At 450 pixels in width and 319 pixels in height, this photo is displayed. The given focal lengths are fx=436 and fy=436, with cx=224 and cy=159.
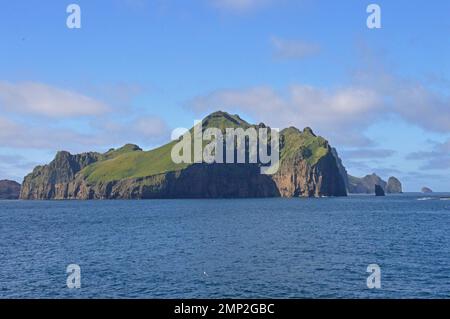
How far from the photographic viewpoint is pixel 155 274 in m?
57.3

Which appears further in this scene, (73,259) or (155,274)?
(73,259)

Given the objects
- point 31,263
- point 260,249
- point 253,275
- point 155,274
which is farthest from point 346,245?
point 31,263

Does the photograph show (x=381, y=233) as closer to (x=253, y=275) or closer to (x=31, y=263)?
(x=253, y=275)

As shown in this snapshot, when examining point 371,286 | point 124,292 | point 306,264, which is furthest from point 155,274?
point 371,286

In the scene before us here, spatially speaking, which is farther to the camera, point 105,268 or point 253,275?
point 105,268
